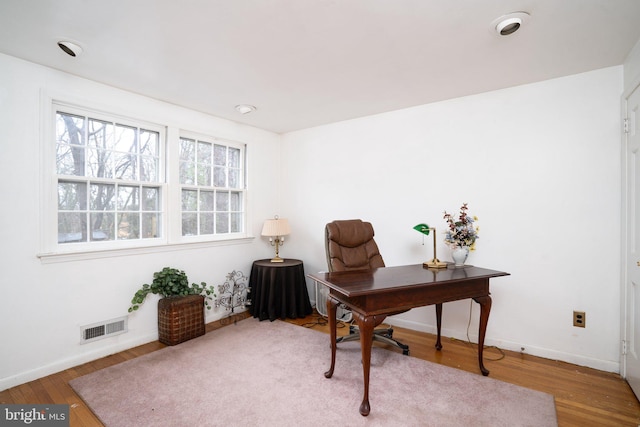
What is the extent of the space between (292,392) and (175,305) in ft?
4.86

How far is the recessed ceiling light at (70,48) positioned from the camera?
6.81ft

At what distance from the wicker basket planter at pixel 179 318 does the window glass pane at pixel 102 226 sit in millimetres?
813

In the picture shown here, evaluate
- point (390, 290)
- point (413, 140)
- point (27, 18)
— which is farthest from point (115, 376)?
point (413, 140)

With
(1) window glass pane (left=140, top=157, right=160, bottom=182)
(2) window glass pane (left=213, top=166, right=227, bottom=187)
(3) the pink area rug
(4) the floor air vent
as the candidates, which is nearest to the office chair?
(3) the pink area rug

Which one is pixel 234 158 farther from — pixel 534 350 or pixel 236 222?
pixel 534 350

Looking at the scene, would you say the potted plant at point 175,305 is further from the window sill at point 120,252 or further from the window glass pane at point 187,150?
the window glass pane at point 187,150

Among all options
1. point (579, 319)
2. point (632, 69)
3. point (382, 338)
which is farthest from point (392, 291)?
point (632, 69)

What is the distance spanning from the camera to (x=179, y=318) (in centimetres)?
293

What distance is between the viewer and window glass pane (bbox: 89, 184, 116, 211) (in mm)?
2754

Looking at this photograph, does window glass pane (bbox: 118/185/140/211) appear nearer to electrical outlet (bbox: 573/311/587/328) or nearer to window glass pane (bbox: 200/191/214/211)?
window glass pane (bbox: 200/191/214/211)

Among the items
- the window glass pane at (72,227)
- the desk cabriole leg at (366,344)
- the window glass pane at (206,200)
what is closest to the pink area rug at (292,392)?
the desk cabriole leg at (366,344)

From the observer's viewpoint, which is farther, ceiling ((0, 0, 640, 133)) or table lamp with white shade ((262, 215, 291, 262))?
table lamp with white shade ((262, 215, 291, 262))

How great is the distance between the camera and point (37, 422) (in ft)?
6.06

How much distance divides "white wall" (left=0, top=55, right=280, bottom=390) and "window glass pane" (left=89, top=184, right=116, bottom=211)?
1.33 feet
